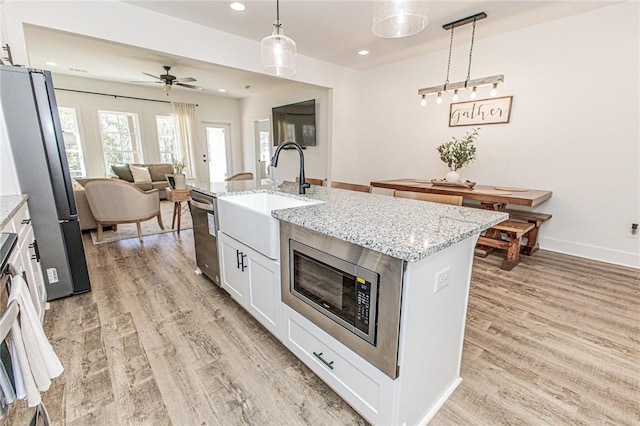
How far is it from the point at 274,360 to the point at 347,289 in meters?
0.84

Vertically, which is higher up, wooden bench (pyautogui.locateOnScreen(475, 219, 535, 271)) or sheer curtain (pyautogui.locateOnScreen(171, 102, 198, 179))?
sheer curtain (pyautogui.locateOnScreen(171, 102, 198, 179))

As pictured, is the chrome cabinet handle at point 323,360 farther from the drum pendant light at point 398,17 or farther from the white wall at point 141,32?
the white wall at point 141,32

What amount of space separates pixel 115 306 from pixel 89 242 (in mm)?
2168

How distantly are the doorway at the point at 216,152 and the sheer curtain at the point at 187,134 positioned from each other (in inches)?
15.5

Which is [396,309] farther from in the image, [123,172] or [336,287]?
[123,172]

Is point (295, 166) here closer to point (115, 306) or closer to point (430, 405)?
point (115, 306)

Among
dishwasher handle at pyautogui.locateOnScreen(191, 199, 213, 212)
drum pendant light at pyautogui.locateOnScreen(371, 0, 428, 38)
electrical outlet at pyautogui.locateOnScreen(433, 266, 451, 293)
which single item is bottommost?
electrical outlet at pyautogui.locateOnScreen(433, 266, 451, 293)

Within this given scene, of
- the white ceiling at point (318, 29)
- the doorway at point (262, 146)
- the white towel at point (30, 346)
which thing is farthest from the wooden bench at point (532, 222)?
the doorway at point (262, 146)

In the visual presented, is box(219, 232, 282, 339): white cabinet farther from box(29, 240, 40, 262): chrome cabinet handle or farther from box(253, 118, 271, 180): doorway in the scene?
box(253, 118, 271, 180): doorway

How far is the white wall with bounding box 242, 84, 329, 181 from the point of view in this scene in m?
5.34

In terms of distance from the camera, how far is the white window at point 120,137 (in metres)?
6.35

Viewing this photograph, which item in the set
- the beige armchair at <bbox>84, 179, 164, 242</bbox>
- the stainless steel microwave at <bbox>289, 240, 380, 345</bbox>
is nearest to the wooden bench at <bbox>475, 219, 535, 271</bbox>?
the stainless steel microwave at <bbox>289, 240, 380, 345</bbox>

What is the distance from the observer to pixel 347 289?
122cm

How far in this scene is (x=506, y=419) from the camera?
134 centimetres
